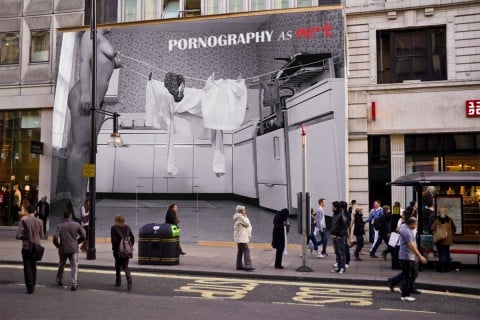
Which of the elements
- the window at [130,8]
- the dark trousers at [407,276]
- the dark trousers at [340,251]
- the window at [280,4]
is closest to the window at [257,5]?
the window at [280,4]

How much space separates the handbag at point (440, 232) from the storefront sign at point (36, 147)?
56.2 feet

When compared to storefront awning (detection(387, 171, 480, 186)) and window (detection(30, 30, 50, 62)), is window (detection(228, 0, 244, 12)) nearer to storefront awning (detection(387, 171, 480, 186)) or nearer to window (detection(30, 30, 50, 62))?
window (detection(30, 30, 50, 62))

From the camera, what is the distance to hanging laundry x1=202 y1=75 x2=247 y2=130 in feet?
62.2

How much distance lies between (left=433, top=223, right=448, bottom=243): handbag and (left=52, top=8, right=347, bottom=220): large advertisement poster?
15.4 feet

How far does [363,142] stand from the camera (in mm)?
19750

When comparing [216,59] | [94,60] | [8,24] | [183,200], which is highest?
[8,24]

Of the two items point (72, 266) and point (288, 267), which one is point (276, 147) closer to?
point (288, 267)

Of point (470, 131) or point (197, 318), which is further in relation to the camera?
point (470, 131)

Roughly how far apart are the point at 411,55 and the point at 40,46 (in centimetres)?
1668

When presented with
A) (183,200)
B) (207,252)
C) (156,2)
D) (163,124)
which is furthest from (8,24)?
(207,252)

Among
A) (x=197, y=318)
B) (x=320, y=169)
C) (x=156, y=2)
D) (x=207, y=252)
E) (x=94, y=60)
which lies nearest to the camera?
(x=197, y=318)

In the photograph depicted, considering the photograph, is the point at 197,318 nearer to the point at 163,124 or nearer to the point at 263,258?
the point at 263,258

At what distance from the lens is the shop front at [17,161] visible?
23.9 m

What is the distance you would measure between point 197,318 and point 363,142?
13.5 metres
